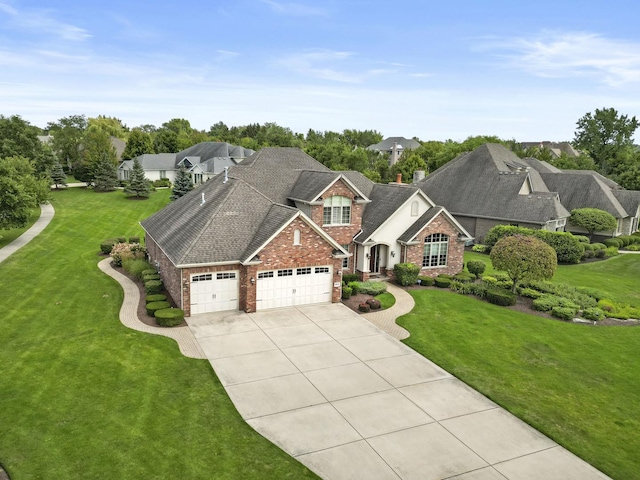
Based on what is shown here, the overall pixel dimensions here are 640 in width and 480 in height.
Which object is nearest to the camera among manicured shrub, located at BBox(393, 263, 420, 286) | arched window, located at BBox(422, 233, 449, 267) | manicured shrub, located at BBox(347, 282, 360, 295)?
manicured shrub, located at BBox(347, 282, 360, 295)

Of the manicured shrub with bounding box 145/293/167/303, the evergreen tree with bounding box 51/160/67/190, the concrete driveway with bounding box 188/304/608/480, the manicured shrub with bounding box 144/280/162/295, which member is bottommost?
the concrete driveway with bounding box 188/304/608/480

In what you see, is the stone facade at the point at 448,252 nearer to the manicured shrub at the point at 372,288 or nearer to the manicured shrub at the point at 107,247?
the manicured shrub at the point at 372,288

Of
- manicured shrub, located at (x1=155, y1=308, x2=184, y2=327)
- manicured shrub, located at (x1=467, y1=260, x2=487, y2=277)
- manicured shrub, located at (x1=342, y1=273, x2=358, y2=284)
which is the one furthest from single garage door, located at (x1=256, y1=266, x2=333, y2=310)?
manicured shrub, located at (x1=467, y1=260, x2=487, y2=277)

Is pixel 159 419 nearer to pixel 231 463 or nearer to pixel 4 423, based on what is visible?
pixel 231 463

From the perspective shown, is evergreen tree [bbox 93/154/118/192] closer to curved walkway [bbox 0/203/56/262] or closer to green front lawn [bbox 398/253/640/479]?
curved walkway [bbox 0/203/56/262]

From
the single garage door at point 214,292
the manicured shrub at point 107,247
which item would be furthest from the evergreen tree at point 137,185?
the single garage door at point 214,292

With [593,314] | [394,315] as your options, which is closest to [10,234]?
[394,315]

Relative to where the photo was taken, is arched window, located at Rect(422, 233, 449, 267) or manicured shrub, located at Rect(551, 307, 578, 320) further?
arched window, located at Rect(422, 233, 449, 267)
